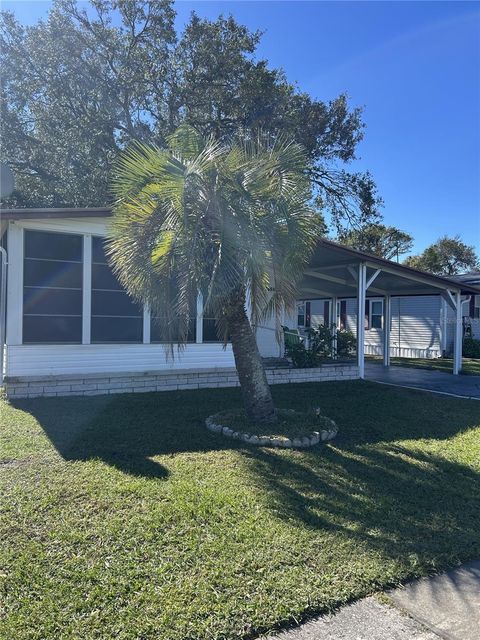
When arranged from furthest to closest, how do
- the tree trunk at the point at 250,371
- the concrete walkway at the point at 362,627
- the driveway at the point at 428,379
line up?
the driveway at the point at 428,379
the tree trunk at the point at 250,371
the concrete walkway at the point at 362,627

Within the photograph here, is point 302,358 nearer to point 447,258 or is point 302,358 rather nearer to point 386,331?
point 386,331

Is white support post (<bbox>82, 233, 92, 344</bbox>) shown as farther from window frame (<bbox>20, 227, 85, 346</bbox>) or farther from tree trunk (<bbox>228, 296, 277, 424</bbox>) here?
tree trunk (<bbox>228, 296, 277, 424</bbox>)

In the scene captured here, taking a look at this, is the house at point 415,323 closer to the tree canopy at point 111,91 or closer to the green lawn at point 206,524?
the tree canopy at point 111,91

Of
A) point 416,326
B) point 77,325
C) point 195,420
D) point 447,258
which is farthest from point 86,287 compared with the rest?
point 447,258

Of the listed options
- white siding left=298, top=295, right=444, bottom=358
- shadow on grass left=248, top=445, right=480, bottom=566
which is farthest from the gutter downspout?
white siding left=298, top=295, right=444, bottom=358

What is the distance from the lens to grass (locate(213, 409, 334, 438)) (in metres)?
6.16

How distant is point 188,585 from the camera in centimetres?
288

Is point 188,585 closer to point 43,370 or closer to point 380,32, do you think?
point 43,370

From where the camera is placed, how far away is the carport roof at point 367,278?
11434 mm

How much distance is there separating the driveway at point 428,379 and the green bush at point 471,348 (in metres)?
6.40

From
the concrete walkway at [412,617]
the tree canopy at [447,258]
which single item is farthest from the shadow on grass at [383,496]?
the tree canopy at [447,258]

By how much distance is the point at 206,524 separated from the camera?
3.66 metres

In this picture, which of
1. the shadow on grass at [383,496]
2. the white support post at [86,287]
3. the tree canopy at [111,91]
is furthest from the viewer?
the tree canopy at [111,91]

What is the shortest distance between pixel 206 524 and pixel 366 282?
9.84 m
